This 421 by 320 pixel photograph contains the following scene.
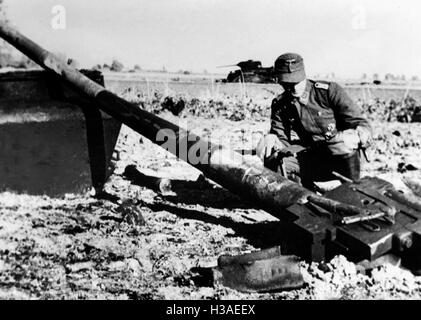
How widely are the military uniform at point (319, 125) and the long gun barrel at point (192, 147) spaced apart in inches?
40.2

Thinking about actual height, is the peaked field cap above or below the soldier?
above

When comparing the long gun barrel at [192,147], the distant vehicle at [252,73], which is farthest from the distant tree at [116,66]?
the long gun barrel at [192,147]

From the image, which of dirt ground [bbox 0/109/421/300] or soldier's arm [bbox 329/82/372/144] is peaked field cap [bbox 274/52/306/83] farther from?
dirt ground [bbox 0/109/421/300]

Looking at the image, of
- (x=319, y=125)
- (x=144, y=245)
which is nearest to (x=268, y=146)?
(x=319, y=125)

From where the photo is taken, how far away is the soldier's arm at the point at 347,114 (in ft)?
14.9

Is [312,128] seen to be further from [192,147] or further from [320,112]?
[192,147]

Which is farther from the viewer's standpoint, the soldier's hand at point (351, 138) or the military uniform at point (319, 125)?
the military uniform at point (319, 125)

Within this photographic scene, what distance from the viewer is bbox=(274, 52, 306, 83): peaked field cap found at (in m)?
4.46

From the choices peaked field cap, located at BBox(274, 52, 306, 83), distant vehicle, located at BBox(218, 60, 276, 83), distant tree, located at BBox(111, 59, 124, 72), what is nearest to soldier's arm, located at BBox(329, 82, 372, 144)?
peaked field cap, located at BBox(274, 52, 306, 83)

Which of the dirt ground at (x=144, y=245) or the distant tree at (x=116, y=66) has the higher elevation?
the distant tree at (x=116, y=66)

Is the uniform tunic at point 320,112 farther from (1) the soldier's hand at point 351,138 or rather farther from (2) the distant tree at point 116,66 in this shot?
(2) the distant tree at point 116,66


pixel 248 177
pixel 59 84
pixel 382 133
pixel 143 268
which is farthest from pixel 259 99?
pixel 143 268

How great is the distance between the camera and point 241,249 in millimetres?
3781
